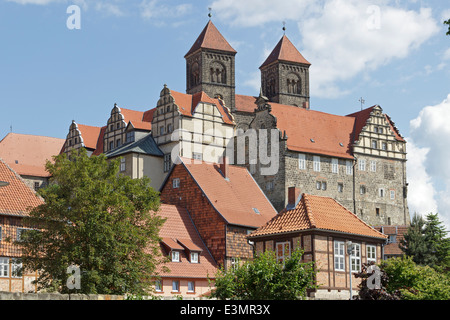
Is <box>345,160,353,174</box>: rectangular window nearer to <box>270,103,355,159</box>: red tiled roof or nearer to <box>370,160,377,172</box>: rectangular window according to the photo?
<box>270,103,355,159</box>: red tiled roof

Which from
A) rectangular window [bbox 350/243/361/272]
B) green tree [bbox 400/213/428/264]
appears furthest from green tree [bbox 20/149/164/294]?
green tree [bbox 400/213/428/264]

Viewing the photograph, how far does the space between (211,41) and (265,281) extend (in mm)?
74581

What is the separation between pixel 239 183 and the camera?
55.4m

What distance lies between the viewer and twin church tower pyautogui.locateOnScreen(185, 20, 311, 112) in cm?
9625

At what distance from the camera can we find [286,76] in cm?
10300

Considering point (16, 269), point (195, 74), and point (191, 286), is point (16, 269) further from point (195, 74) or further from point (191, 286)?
point (195, 74)

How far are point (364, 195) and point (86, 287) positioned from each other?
47.6m

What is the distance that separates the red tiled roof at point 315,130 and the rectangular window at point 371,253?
3182 cm

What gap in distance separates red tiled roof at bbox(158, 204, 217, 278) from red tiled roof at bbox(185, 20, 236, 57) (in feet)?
163

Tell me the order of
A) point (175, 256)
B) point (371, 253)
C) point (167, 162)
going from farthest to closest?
point (167, 162), point (175, 256), point (371, 253)

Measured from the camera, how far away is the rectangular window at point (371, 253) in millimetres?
39344

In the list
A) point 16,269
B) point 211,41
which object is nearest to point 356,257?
point 16,269
